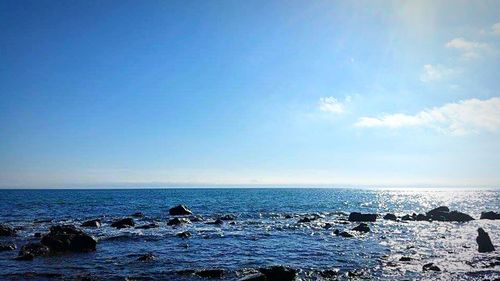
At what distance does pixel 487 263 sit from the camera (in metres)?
27.8

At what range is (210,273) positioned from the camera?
24.5m

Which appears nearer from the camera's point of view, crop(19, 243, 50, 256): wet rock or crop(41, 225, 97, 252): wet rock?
crop(19, 243, 50, 256): wet rock

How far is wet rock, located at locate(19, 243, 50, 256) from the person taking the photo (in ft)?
96.1

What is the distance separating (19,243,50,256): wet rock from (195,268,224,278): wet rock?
570 inches

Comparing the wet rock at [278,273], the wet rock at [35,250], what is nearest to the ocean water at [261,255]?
the wet rock at [35,250]

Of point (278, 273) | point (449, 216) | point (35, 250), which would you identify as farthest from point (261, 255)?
point (449, 216)

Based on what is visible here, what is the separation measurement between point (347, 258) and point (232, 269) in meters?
10.3

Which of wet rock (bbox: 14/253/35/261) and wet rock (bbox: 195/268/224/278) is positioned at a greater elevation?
wet rock (bbox: 14/253/35/261)

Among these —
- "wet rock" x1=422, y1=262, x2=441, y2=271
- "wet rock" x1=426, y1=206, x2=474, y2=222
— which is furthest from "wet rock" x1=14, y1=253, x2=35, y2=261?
"wet rock" x1=426, y1=206, x2=474, y2=222

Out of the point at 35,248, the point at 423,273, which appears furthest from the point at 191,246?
the point at 423,273

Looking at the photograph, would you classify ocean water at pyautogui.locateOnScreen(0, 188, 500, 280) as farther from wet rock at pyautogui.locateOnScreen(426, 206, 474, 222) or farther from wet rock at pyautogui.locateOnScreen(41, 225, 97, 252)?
wet rock at pyautogui.locateOnScreen(426, 206, 474, 222)

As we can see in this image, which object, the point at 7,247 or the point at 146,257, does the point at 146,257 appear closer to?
the point at 146,257

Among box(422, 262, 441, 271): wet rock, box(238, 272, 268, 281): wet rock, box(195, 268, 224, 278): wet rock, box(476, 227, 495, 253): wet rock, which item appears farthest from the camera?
box(476, 227, 495, 253): wet rock

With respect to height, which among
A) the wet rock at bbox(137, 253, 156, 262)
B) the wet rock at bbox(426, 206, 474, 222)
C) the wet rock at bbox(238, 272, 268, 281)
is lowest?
the wet rock at bbox(426, 206, 474, 222)
